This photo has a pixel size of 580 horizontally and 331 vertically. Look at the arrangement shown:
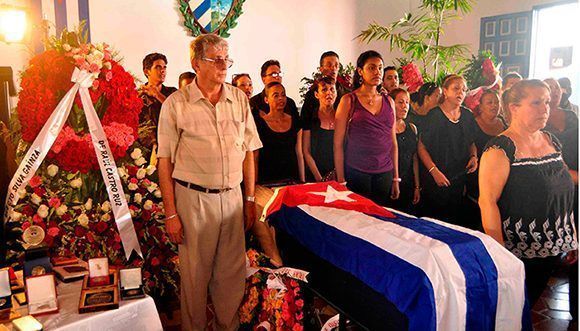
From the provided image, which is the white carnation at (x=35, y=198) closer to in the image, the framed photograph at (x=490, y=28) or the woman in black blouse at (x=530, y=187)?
the woman in black blouse at (x=530, y=187)

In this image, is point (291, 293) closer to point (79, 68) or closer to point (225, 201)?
point (225, 201)

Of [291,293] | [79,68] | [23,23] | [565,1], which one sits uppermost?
[565,1]

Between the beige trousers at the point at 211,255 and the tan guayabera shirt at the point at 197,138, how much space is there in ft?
0.30

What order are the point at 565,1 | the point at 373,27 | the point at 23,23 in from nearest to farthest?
the point at 23,23, the point at 373,27, the point at 565,1

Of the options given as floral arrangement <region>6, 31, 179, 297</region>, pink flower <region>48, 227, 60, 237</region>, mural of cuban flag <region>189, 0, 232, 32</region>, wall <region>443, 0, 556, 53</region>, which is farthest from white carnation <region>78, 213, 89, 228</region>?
wall <region>443, 0, 556, 53</region>

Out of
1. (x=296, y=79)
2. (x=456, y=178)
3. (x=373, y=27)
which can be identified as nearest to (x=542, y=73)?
(x=373, y=27)

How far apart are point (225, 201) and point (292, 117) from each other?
137cm

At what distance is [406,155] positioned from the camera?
3715 mm

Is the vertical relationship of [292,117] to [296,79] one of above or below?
below

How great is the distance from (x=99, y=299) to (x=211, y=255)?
904mm

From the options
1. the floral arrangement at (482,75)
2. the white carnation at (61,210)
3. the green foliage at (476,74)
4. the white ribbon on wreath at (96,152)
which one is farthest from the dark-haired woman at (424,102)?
the white carnation at (61,210)

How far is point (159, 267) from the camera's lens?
2.83 meters

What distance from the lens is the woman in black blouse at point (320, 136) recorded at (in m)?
3.77

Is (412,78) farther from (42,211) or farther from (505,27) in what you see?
(42,211)
